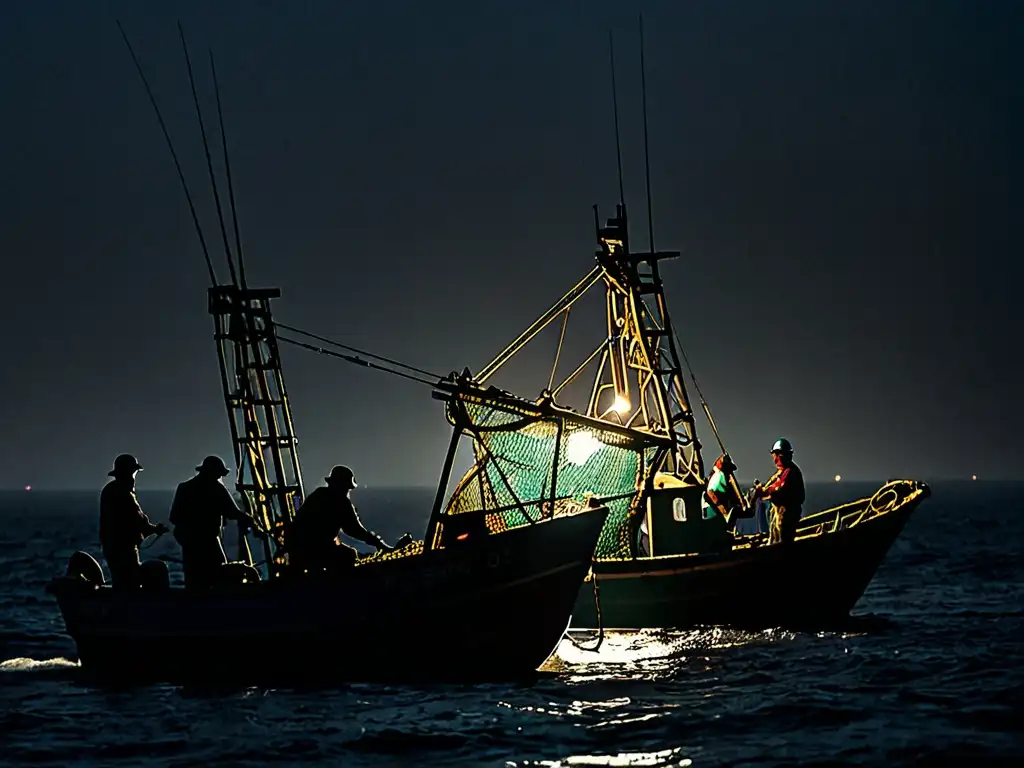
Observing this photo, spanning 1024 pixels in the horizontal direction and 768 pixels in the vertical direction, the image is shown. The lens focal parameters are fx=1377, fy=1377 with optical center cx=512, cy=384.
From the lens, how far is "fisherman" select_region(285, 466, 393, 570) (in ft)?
66.4

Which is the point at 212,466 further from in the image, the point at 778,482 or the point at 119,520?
the point at 778,482

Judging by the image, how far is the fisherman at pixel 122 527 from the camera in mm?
20953

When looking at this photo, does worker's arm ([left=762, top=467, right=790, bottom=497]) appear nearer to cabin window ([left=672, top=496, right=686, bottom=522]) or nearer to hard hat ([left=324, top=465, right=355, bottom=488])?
cabin window ([left=672, top=496, right=686, bottom=522])

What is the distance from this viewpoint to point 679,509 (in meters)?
27.1

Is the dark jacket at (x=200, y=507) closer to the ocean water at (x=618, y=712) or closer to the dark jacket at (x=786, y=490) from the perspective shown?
the ocean water at (x=618, y=712)

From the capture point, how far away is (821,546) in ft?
86.8

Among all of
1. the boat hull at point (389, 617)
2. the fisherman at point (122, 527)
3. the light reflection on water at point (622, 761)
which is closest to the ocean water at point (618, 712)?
the light reflection on water at point (622, 761)

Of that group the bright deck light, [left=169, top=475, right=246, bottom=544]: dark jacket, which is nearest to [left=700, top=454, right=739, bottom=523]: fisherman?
the bright deck light

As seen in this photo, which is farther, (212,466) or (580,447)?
(580,447)

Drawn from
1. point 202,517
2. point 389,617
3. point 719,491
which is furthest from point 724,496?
point 202,517

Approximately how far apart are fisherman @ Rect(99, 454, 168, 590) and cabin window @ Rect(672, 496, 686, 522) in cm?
1040

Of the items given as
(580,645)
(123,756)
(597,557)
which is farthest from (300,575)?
(597,557)

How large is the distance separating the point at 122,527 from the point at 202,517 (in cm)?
139

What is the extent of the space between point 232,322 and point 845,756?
491 inches
